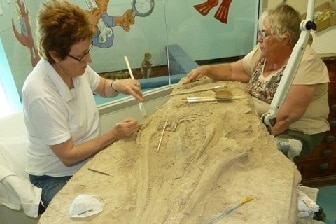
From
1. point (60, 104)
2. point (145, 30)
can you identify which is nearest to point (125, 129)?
point (60, 104)

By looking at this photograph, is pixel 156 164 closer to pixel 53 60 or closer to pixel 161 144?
pixel 161 144

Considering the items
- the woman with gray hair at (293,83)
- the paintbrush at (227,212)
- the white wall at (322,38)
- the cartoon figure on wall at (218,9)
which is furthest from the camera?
the cartoon figure on wall at (218,9)

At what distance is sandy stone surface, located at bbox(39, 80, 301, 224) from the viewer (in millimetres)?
1354

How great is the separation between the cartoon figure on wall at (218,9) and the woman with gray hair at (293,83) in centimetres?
101

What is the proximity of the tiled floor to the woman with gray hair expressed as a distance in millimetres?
696

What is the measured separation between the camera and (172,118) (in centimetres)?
190

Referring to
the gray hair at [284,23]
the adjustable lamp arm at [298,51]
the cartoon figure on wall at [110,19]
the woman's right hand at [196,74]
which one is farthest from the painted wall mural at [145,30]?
the adjustable lamp arm at [298,51]

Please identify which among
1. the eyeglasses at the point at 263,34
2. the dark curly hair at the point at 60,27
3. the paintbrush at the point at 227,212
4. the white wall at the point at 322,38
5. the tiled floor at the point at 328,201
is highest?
the dark curly hair at the point at 60,27

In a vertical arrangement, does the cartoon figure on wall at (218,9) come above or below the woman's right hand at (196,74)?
above

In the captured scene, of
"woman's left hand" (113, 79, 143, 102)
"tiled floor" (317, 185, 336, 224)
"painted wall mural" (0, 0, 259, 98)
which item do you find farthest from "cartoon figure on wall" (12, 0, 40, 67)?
"tiled floor" (317, 185, 336, 224)

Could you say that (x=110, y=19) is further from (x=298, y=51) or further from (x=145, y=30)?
(x=298, y=51)

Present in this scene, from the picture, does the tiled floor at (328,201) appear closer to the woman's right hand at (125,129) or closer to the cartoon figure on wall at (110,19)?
the woman's right hand at (125,129)

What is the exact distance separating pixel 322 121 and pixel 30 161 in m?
1.55

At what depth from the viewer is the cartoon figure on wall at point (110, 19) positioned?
9.66 feet
